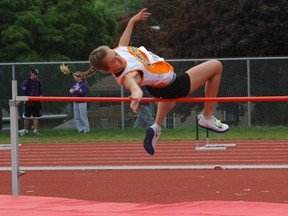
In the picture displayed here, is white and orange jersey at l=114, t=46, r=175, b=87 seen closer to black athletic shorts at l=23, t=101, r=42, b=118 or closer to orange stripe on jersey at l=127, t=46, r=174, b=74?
orange stripe on jersey at l=127, t=46, r=174, b=74

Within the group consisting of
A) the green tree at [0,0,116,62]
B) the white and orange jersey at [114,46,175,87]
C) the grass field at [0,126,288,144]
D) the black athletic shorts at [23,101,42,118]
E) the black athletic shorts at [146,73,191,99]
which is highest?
the white and orange jersey at [114,46,175,87]

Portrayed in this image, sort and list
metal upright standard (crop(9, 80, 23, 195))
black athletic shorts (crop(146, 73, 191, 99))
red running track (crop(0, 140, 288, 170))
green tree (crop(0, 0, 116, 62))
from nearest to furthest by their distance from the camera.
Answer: black athletic shorts (crop(146, 73, 191, 99))
metal upright standard (crop(9, 80, 23, 195))
red running track (crop(0, 140, 288, 170))
green tree (crop(0, 0, 116, 62))

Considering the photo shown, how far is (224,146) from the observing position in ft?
45.4

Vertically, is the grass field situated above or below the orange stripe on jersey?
below

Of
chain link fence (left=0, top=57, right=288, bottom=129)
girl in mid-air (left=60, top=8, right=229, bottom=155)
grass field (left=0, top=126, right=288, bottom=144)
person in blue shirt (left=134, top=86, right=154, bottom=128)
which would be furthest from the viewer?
chain link fence (left=0, top=57, right=288, bottom=129)

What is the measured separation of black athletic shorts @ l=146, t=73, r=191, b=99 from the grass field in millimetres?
8843

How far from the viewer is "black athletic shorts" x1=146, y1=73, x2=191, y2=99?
22.7ft

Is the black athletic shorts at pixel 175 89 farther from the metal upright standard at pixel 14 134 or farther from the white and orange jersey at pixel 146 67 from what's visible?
the metal upright standard at pixel 14 134

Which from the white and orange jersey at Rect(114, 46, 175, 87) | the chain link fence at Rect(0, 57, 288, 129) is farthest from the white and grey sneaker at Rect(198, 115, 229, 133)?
the chain link fence at Rect(0, 57, 288, 129)

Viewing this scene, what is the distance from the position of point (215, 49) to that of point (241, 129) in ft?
11.8

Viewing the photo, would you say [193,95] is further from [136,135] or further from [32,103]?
[32,103]

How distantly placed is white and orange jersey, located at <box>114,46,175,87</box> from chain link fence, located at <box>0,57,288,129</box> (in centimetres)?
1072

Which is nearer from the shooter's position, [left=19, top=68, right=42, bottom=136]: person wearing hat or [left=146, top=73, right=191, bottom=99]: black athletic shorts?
[left=146, top=73, right=191, bottom=99]: black athletic shorts

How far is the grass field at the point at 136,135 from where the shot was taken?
1606cm
